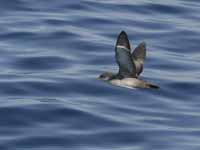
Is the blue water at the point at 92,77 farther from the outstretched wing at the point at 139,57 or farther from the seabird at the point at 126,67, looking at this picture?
the outstretched wing at the point at 139,57

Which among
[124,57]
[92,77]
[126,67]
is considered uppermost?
[124,57]

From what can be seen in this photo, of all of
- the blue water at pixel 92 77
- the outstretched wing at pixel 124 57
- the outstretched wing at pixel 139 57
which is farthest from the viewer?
the outstretched wing at pixel 139 57

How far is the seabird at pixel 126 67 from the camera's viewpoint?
17.9m

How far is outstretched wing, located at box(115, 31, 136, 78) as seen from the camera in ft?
58.5

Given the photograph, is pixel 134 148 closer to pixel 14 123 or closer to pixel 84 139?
pixel 84 139

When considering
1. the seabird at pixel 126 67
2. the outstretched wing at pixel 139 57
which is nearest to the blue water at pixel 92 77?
the seabird at pixel 126 67

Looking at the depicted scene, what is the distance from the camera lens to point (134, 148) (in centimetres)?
1775

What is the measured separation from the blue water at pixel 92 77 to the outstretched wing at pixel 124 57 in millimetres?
857

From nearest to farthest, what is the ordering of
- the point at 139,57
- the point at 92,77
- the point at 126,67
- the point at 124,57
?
the point at 124,57 → the point at 126,67 → the point at 139,57 → the point at 92,77

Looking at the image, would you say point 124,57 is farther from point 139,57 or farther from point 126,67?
point 139,57

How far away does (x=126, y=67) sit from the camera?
60.6ft

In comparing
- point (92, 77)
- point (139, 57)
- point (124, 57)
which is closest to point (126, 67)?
point (124, 57)

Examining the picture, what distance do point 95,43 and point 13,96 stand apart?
3.98 m

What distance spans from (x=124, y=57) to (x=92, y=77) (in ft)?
9.57
